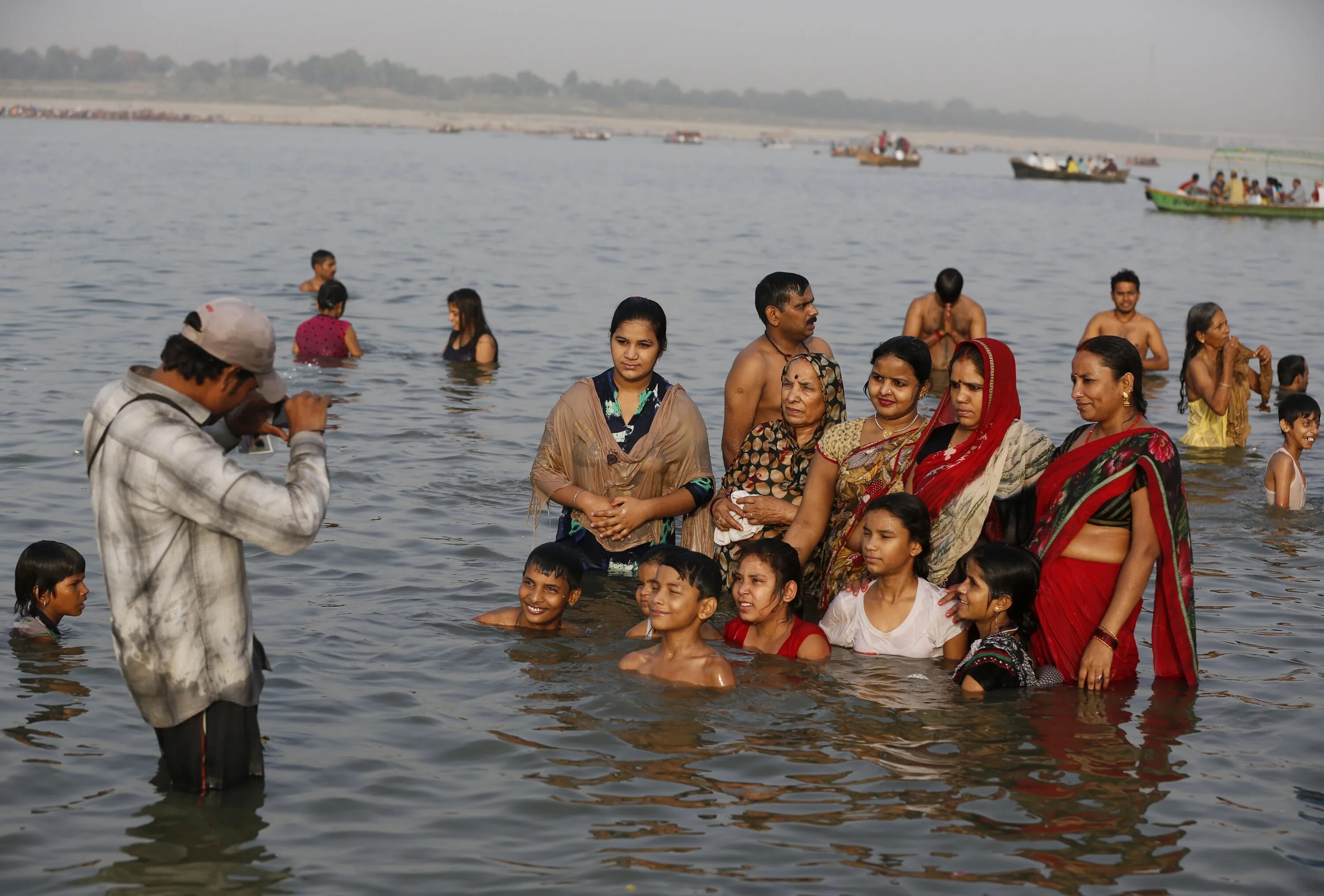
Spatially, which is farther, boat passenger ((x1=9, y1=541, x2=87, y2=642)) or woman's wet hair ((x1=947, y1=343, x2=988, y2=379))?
boat passenger ((x1=9, y1=541, x2=87, y2=642))

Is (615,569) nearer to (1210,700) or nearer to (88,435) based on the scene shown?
(1210,700)

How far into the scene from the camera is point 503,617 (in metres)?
6.52

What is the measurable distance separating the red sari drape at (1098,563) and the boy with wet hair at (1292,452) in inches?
143

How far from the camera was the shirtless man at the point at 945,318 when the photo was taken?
492 inches

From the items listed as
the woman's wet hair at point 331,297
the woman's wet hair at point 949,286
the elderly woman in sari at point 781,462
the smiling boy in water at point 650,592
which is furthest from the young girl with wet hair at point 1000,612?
the woman's wet hair at point 331,297

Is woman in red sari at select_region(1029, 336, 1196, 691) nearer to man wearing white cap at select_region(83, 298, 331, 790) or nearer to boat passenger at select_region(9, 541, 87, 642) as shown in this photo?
man wearing white cap at select_region(83, 298, 331, 790)

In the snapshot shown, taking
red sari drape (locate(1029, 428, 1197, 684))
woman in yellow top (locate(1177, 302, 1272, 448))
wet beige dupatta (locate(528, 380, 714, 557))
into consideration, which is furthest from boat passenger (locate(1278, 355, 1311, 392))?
wet beige dupatta (locate(528, 380, 714, 557))

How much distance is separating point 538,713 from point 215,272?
1767 centimetres

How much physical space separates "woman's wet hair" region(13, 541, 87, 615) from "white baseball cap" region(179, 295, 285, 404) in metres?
2.79

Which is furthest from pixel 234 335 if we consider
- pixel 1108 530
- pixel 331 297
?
pixel 331 297

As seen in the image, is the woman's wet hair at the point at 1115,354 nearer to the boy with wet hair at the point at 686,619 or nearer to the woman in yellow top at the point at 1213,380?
the boy with wet hair at the point at 686,619

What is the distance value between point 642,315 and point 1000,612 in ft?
6.59

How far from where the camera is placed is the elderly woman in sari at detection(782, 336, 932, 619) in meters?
5.74

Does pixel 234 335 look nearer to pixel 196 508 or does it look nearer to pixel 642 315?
pixel 196 508
